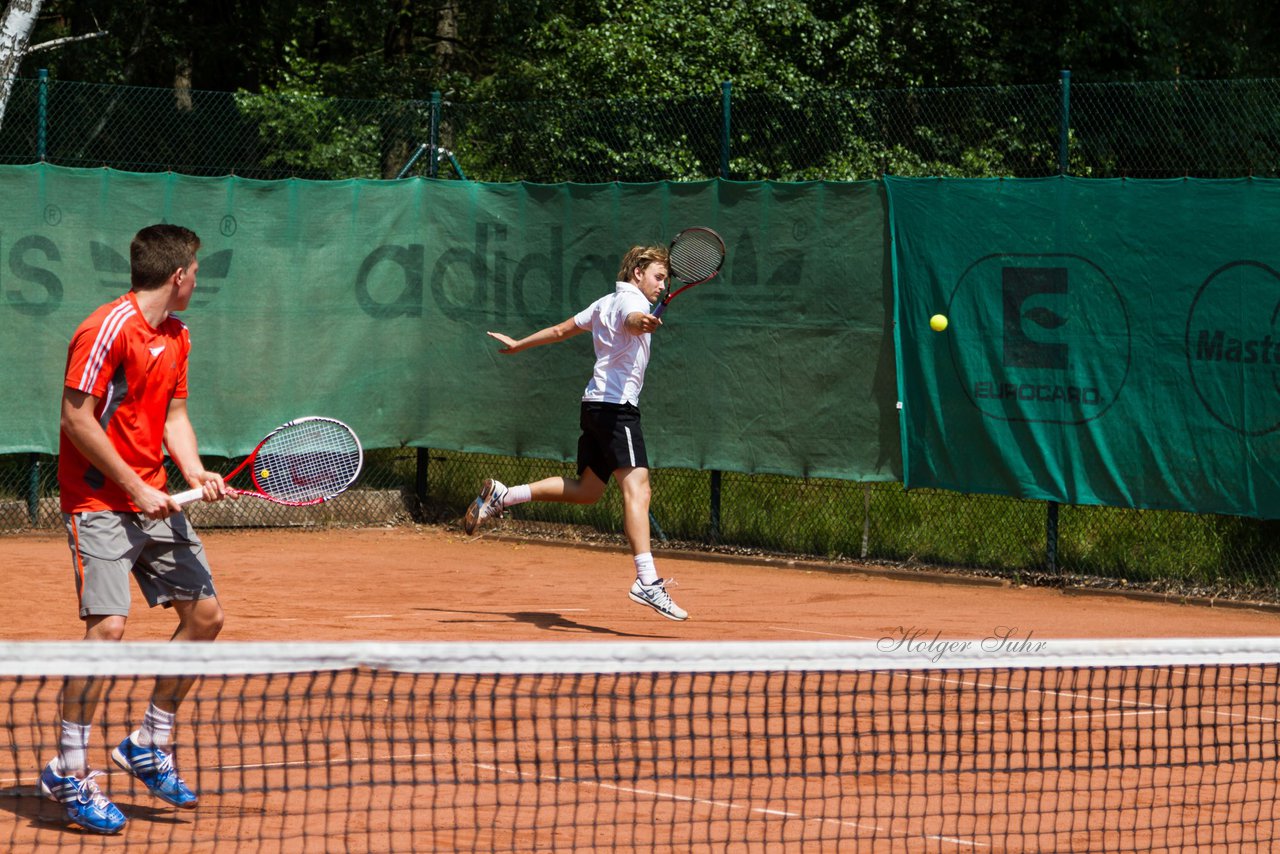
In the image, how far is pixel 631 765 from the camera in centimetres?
499

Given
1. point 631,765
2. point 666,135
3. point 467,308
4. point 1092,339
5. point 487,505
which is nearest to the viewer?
point 631,765

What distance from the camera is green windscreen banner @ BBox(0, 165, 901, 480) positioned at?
956 cm

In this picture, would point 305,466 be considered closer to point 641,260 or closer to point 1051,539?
point 641,260

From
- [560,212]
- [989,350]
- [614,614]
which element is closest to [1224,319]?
[989,350]

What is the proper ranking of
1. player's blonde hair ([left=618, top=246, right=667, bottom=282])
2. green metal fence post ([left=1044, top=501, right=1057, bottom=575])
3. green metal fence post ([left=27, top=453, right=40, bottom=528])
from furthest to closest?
green metal fence post ([left=27, top=453, right=40, bottom=528]) → green metal fence post ([left=1044, top=501, right=1057, bottom=575]) → player's blonde hair ([left=618, top=246, right=667, bottom=282])

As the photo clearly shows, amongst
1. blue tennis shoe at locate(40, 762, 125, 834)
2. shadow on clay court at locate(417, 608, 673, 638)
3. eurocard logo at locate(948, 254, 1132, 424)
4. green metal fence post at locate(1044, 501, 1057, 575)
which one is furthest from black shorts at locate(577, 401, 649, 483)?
blue tennis shoe at locate(40, 762, 125, 834)

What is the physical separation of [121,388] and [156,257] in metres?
0.38

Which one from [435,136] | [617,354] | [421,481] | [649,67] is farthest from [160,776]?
[649,67]

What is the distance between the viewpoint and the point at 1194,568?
873 cm

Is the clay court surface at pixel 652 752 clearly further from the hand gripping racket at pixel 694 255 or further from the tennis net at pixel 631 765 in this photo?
the hand gripping racket at pixel 694 255

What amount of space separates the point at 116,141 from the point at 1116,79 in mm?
10942

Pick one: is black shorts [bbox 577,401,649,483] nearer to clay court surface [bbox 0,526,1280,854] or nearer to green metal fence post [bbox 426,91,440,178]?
clay court surface [bbox 0,526,1280,854]

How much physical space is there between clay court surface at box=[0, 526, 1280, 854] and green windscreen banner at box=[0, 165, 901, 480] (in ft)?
6.47

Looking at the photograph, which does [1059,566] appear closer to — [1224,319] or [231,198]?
[1224,319]
